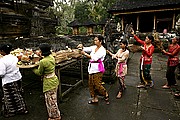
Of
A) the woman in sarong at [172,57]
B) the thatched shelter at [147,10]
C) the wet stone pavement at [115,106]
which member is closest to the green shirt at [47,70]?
the wet stone pavement at [115,106]

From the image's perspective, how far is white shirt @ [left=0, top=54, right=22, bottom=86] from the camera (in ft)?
9.33

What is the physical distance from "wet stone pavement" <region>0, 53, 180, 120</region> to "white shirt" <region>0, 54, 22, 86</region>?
89 cm

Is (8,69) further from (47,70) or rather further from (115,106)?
(115,106)

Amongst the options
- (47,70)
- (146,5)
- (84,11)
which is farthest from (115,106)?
(84,11)

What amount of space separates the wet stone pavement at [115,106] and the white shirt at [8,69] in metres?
0.89

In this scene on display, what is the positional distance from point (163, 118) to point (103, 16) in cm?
2588

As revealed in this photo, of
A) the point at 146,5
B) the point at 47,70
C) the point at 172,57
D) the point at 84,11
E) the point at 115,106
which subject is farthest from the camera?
the point at 84,11

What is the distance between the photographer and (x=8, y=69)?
9.64 ft

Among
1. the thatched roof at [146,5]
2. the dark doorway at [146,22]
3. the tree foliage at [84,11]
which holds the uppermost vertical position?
the tree foliage at [84,11]

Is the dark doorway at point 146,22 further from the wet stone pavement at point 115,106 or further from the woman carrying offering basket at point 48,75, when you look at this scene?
the woman carrying offering basket at point 48,75

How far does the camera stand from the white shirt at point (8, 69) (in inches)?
112

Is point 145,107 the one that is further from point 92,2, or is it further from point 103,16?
point 92,2

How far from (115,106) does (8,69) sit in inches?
101

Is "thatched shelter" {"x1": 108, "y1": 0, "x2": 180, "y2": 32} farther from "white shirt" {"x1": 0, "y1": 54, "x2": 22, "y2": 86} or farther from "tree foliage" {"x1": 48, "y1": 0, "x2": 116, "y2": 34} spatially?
"white shirt" {"x1": 0, "y1": 54, "x2": 22, "y2": 86}
